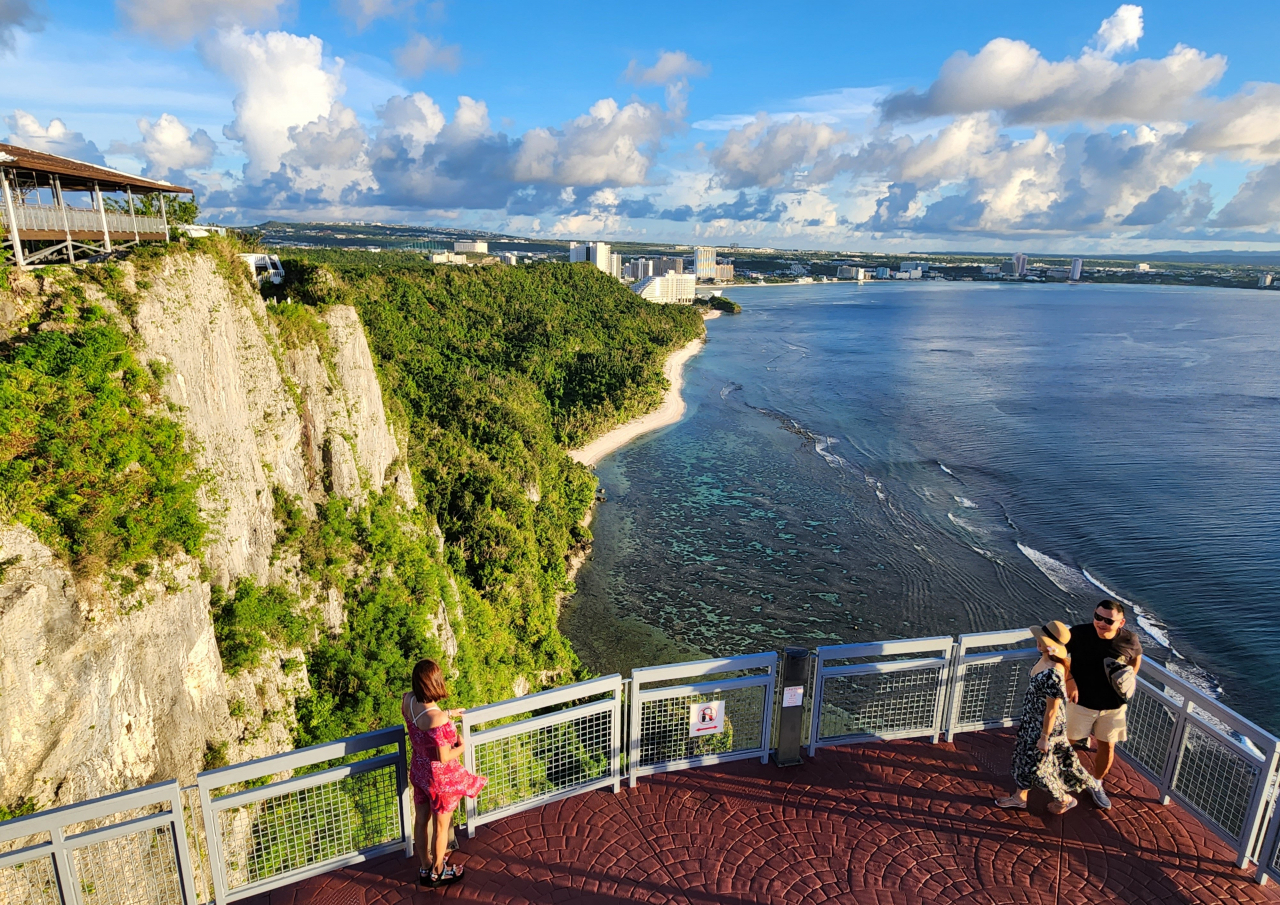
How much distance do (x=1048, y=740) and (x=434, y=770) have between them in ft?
17.8

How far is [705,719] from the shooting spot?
7062mm

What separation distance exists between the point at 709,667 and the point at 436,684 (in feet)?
9.00

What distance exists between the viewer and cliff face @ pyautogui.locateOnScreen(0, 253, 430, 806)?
983 centimetres

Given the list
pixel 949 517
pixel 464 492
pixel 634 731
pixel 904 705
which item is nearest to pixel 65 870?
pixel 634 731

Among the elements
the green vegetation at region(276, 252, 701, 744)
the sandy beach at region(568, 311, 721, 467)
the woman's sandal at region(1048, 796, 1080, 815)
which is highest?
the woman's sandal at region(1048, 796, 1080, 815)

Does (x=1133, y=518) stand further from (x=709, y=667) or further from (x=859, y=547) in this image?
(x=709, y=667)

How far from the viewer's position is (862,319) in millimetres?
159500

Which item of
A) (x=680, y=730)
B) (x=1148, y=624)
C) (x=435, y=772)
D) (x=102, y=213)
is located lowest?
(x=1148, y=624)

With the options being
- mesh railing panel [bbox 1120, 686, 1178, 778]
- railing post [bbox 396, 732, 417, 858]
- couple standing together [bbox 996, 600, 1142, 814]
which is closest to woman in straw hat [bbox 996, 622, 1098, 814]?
couple standing together [bbox 996, 600, 1142, 814]

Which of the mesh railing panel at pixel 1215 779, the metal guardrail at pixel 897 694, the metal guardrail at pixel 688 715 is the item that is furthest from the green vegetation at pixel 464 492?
the mesh railing panel at pixel 1215 779

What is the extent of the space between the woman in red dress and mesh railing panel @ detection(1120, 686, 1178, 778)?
655 centimetres

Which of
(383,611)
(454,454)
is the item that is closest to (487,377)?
(454,454)

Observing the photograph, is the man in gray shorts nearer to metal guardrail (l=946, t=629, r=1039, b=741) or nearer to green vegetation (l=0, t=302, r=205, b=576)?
metal guardrail (l=946, t=629, r=1039, b=741)

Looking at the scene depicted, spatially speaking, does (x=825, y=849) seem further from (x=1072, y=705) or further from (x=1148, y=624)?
(x=1148, y=624)
